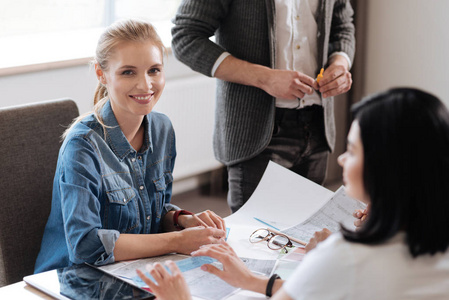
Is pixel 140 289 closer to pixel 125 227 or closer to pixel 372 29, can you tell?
pixel 125 227

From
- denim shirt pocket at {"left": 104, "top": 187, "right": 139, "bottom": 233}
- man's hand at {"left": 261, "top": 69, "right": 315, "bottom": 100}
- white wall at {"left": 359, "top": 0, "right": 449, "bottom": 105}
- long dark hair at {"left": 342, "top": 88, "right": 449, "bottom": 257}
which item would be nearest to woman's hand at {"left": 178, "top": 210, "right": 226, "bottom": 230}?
denim shirt pocket at {"left": 104, "top": 187, "right": 139, "bottom": 233}

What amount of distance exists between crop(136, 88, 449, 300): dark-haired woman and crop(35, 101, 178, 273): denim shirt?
0.65 m

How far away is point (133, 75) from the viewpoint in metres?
1.67

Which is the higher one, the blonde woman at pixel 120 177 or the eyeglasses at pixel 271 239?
the blonde woman at pixel 120 177

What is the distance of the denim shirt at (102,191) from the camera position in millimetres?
1459

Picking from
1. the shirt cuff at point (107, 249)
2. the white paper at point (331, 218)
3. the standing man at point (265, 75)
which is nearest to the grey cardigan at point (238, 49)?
the standing man at point (265, 75)

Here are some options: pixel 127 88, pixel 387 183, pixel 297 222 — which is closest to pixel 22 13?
pixel 127 88

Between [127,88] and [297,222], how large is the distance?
58cm

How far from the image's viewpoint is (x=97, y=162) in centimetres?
157

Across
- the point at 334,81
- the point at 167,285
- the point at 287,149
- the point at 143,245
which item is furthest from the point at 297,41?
the point at 167,285

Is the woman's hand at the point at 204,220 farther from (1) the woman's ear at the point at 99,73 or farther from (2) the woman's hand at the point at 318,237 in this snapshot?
(1) the woman's ear at the point at 99,73

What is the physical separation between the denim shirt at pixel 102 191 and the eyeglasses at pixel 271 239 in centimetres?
31

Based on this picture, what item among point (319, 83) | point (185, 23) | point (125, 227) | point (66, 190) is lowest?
point (125, 227)

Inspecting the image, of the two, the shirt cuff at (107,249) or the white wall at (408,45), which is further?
the white wall at (408,45)
